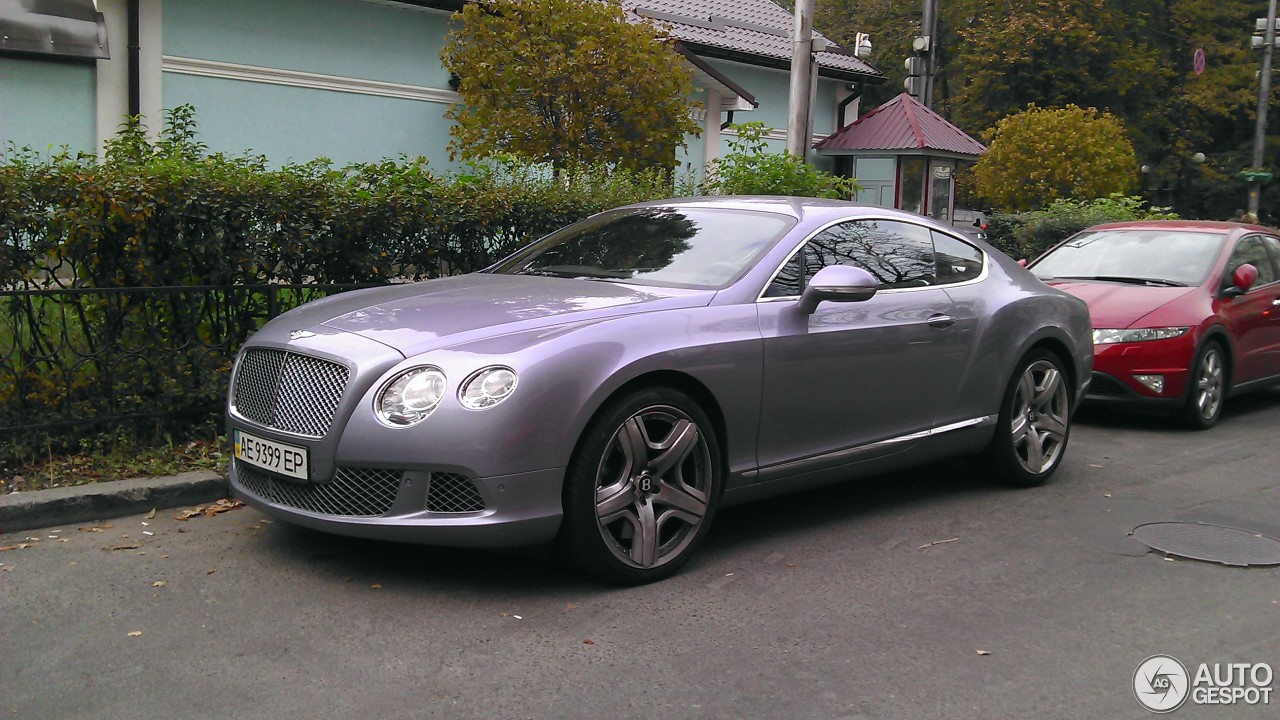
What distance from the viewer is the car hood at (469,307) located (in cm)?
478

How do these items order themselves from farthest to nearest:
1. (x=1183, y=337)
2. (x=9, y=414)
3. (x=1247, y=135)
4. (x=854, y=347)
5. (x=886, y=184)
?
(x=1247, y=135) < (x=886, y=184) < (x=1183, y=337) < (x=9, y=414) < (x=854, y=347)

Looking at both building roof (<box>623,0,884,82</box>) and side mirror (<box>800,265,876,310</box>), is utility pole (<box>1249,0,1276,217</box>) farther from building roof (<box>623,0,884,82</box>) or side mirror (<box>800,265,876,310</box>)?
side mirror (<box>800,265,876,310</box>)

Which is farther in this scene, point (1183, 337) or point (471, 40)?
point (471, 40)

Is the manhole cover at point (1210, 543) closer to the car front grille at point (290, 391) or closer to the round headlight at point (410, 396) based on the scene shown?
the round headlight at point (410, 396)

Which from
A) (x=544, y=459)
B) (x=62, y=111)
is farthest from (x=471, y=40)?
(x=544, y=459)

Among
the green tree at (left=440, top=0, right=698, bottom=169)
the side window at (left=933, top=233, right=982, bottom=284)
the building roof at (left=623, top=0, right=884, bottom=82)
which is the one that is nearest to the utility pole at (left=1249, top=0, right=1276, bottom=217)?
the building roof at (left=623, top=0, right=884, bottom=82)

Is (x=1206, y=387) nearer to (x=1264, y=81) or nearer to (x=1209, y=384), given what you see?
(x=1209, y=384)

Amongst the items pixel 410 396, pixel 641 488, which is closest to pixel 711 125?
pixel 641 488

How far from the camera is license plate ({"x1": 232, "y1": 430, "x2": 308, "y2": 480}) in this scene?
15.5 feet

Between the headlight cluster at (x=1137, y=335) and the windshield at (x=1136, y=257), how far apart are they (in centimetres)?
71

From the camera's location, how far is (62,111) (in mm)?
14734

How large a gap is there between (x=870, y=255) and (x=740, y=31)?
1934 centimetres

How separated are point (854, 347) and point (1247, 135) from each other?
168 ft

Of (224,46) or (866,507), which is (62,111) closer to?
(224,46)
